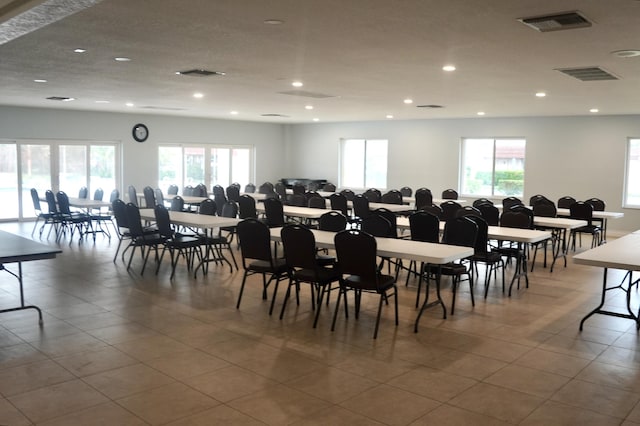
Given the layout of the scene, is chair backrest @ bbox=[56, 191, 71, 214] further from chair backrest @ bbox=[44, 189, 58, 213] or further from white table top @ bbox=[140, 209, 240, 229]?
white table top @ bbox=[140, 209, 240, 229]

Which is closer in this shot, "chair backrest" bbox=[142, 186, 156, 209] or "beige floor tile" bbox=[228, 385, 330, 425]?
"beige floor tile" bbox=[228, 385, 330, 425]

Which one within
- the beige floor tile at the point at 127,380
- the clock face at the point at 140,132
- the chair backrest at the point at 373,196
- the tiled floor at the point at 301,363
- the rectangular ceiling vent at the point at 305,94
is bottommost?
the beige floor tile at the point at 127,380

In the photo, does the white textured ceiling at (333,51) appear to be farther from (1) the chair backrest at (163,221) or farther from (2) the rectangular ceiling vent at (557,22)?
(1) the chair backrest at (163,221)

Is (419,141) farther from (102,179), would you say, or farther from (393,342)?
(393,342)

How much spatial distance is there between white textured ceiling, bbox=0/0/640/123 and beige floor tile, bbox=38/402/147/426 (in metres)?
2.87

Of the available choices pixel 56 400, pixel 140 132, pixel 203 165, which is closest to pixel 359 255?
pixel 56 400

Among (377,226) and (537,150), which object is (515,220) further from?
(537,150)

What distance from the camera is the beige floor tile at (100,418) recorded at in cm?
349

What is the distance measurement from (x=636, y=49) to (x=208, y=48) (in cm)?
426

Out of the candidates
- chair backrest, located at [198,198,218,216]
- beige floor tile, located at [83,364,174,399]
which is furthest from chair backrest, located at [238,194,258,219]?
beige floor tile, located at [83,364,174,399]

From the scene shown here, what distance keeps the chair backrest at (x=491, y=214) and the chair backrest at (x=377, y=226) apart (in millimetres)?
2709

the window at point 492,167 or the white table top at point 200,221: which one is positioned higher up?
the window at point 492,167

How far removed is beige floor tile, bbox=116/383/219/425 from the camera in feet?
11.8

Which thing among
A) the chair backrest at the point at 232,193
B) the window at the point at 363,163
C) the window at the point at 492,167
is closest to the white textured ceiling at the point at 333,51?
the chair backrest at the point at 232,193
